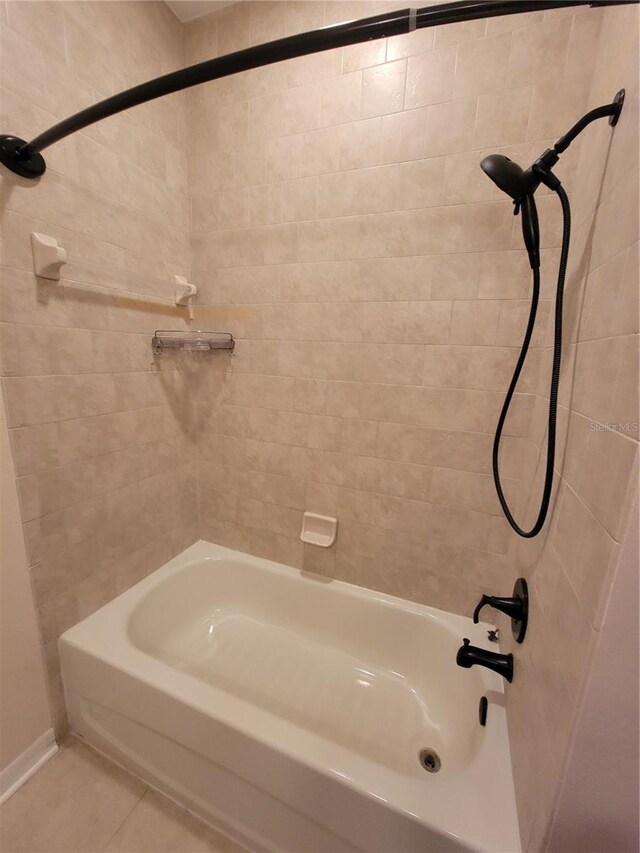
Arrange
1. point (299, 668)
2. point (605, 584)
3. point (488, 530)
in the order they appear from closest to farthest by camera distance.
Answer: point (605, 584)
point (488, 530)
point (299, 668)

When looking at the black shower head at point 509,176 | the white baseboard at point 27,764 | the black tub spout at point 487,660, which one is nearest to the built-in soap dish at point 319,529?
the black tub spout at point 487,660

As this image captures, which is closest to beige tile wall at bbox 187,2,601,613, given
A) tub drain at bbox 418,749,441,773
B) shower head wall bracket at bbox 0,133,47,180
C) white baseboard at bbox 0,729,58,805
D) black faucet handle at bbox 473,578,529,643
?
black faucet handle at bbox 473,578,529,643

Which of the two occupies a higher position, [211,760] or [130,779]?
[211,760]

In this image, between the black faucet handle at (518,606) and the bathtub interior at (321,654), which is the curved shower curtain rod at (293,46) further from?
the bathtub interior at (321,654)

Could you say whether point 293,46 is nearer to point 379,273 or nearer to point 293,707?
point 379,273

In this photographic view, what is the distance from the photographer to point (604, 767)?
0.53 m

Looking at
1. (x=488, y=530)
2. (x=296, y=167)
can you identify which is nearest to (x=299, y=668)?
(x=488, y=530)

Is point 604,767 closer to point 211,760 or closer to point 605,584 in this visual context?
point 605,584

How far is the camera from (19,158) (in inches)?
35.2

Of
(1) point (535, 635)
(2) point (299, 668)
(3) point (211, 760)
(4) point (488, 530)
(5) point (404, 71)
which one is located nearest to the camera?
(1) point (535, 635)

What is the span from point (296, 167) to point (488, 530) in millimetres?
1599

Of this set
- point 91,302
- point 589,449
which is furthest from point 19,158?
point 589,449

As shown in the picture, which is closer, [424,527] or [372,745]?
[372,745]

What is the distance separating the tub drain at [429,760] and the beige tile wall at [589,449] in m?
0.38
